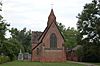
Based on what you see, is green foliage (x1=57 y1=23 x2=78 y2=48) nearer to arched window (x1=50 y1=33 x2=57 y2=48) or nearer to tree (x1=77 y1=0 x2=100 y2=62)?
arched window (x1=50 y1=33 x2=57 y2=48)

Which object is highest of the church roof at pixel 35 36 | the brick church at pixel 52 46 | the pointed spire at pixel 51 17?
the pointed spire at pixel 51 17

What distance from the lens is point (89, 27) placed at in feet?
250

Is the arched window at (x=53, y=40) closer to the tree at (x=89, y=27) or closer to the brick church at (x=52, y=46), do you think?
the brick church at (x=52, y=46)

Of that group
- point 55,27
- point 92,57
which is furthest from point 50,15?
point 92,57

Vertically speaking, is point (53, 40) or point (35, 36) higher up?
point (35, 36)

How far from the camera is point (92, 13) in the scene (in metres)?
76.5

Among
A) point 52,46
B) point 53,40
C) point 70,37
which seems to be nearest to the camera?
point 52,46

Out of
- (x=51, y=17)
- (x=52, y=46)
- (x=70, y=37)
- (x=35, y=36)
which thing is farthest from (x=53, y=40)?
(x=70, y=37)

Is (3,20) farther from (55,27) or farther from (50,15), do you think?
(50,15)

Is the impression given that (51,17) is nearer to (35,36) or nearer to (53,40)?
(35,36)

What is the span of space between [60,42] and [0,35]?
39.4 metres

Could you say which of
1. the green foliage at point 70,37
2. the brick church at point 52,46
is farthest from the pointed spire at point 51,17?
the green foliage at point 70,37

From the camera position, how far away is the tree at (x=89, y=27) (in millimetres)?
74000

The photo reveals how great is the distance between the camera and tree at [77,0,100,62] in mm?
74000
